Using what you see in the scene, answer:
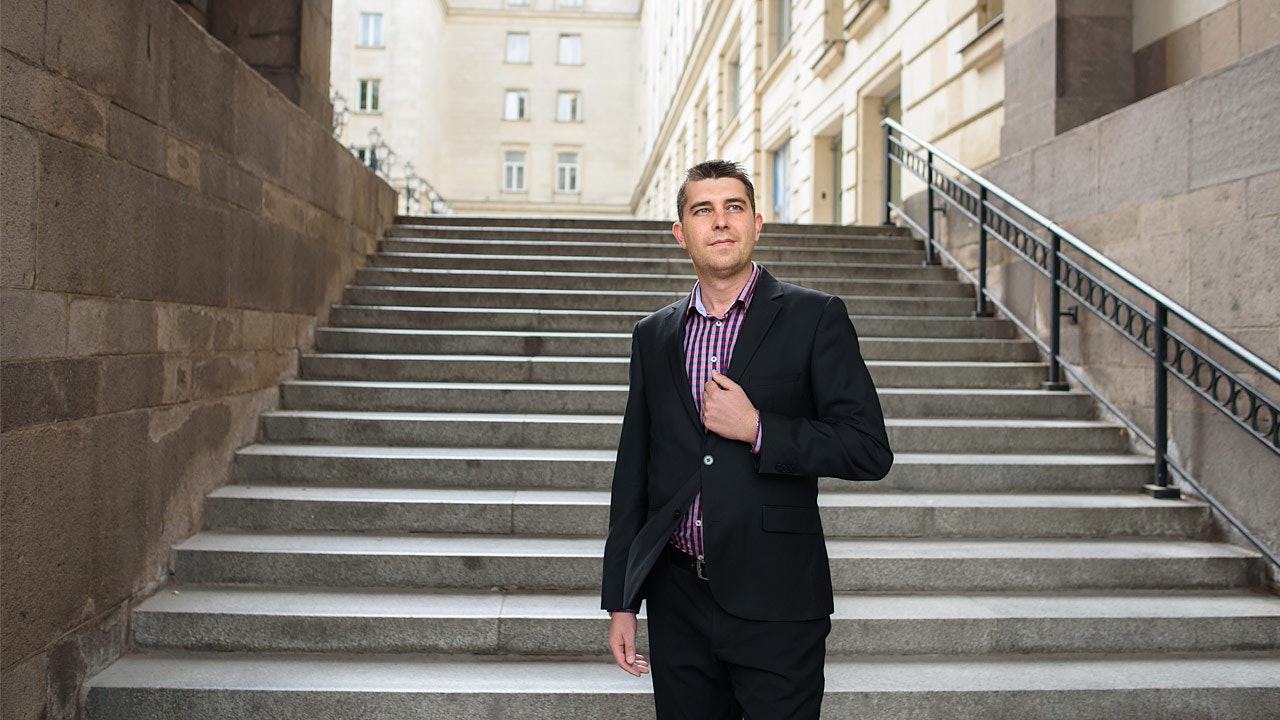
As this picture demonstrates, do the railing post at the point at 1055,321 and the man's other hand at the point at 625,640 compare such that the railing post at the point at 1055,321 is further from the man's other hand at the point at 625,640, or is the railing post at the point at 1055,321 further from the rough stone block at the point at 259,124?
the rough stone block at the point at 259,124

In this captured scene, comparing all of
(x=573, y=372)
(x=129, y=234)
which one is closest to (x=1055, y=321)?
(x=573, y=372)

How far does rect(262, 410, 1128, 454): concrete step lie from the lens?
17.0 ft

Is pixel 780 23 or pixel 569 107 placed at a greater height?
pixel 569 107

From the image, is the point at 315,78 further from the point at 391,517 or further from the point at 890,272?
the point at 890,272

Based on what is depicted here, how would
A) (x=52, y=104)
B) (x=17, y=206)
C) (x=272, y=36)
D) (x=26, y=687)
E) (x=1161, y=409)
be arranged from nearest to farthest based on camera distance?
(x=17, y=206) < (x=26, y=687) < (x=52, y=104) < (x=1161, y=409) < (x=272, y=36)

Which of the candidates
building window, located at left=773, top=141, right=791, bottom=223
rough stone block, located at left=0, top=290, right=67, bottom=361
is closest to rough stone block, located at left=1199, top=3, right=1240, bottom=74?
rough stone block, located at left=0, top=290, right=67, bottom=361

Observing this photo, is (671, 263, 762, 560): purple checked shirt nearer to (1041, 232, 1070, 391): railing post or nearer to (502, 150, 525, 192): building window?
(1041, 232, 1070, 391): railing post

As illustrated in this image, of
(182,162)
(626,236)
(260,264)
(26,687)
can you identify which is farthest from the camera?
(626,236)

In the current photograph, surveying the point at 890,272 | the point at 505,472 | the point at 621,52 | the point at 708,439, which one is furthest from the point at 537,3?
the point at 708,439

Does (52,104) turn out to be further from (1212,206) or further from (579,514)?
(1212,206)

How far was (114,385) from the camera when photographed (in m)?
3.41

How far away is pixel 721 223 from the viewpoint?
1930mm

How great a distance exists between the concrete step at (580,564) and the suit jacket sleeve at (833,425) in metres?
2.33

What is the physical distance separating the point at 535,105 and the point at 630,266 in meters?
34.2
